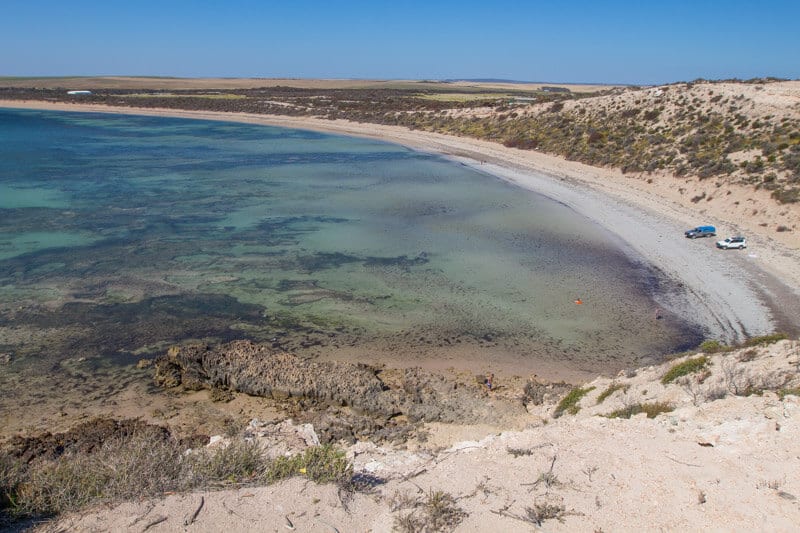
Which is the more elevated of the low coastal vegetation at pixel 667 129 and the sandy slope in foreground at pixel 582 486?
the low coastal vegetation at pixel 667 129

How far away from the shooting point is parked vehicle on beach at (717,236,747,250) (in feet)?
75.3

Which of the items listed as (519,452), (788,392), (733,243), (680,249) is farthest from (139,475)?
(733,243)

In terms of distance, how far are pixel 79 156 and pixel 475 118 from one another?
4041cm

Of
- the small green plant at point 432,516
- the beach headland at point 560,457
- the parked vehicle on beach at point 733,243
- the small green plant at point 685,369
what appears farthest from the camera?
the parked vehicle on beach at point 733,243

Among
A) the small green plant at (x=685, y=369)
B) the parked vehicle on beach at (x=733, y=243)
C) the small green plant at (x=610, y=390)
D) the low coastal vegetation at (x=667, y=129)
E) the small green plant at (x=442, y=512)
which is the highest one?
the low coastal vegetation at (x=667, y=129)

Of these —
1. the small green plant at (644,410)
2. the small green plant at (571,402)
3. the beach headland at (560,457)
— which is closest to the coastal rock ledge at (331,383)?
the beach headland at (560,457)

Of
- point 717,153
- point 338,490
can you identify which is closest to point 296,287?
point 338,490

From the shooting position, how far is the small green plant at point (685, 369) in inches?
449

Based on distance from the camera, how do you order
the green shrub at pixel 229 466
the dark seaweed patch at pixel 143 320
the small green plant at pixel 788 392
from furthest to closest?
the dark seaweed patch at pixel 143 320
the small green plant at pixel 788 392
the green shrub at pixel 229 466

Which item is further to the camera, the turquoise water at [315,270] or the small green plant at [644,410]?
the turquoise water at [315,270]

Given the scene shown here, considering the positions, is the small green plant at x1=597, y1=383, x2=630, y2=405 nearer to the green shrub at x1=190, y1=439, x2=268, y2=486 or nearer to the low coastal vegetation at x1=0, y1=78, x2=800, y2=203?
the green shrub at x1=190, y1=439, x2=268, y2=486

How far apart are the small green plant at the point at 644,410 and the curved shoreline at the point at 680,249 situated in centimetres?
761

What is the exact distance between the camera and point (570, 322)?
17.3 m

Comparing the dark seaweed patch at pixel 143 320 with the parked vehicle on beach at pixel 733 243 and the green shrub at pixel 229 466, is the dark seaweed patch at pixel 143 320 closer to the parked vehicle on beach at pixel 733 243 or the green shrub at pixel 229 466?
the green shrub at pixel 229 466
